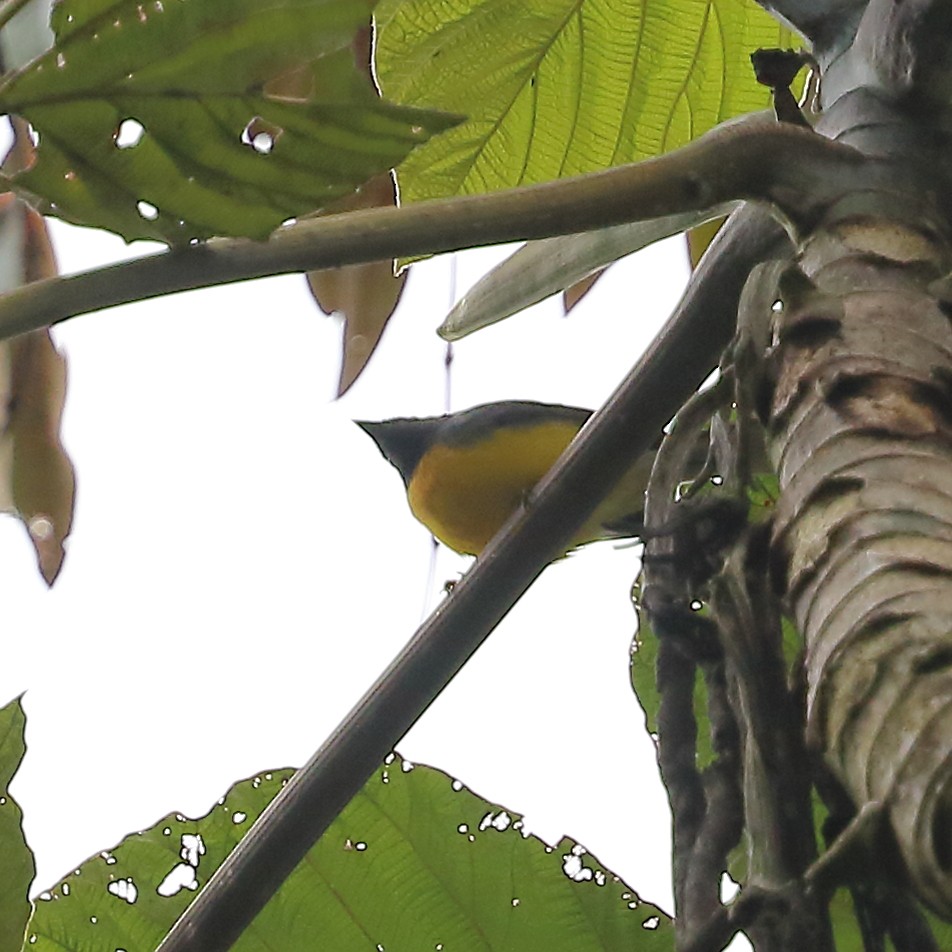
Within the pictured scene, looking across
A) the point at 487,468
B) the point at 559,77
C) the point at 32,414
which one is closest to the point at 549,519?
the point at 32,414

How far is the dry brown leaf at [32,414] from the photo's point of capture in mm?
938

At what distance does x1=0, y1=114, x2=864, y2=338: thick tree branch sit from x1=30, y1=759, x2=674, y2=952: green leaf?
0.56 m

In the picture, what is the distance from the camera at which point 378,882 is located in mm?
1012

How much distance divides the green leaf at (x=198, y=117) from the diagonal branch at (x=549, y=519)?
0.54 feet

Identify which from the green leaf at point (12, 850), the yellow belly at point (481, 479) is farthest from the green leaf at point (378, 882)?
the yellow belly at point (481, 479)

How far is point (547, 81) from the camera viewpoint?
114 centimetres

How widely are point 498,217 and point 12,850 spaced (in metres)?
0.50

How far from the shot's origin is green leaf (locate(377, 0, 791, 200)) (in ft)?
3.54

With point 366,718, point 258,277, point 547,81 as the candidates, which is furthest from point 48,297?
point 547,81

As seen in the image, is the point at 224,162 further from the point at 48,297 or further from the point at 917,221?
the point at 917,221

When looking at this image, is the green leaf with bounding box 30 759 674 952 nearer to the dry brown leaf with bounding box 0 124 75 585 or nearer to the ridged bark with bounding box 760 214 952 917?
the dry brown leaf with bounding box 0 124 75 585

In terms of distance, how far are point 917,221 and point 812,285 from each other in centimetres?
7

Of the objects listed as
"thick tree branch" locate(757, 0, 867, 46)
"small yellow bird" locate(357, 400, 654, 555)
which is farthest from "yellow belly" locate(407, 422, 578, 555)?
"thick tree branch" locate(757, 0, 867, 46)

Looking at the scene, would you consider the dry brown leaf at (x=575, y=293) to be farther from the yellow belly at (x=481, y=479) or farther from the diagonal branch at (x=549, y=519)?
the yellow belly at (x=481, y=479)
